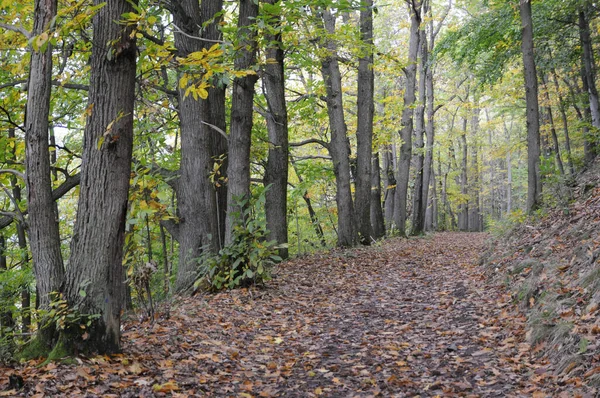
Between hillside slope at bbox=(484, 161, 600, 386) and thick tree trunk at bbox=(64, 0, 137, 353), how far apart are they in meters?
4.05

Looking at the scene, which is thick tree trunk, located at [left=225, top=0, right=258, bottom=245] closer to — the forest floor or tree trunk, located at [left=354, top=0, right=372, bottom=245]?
the forest floor

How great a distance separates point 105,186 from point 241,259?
137 inches

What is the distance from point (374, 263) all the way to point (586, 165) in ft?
18.6

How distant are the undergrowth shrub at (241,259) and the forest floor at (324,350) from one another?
297 millimetres

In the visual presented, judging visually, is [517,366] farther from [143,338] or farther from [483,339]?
[143,338]

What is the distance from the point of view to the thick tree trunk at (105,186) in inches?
175

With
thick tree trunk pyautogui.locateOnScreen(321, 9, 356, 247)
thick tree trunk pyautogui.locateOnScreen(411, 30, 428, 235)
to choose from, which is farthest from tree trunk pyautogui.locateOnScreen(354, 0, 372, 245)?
thick tree trunk pyautogui.locateOnScreen(411, 30, 428, 235)

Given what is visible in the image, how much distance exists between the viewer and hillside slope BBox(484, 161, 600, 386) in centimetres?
408

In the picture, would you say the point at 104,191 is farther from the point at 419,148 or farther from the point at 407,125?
the point at 419,148

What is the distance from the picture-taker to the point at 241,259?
7691mm

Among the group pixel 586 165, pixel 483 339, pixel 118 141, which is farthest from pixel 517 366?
pixel 586 165

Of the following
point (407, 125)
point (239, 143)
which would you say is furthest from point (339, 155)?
point (239, 143)

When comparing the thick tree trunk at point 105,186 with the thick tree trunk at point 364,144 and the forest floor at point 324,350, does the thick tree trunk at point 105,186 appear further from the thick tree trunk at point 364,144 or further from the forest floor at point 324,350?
the thick tree trunk at point 364,144

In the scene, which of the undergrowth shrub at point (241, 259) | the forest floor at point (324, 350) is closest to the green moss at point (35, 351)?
the forest floor at point (324, 350)
